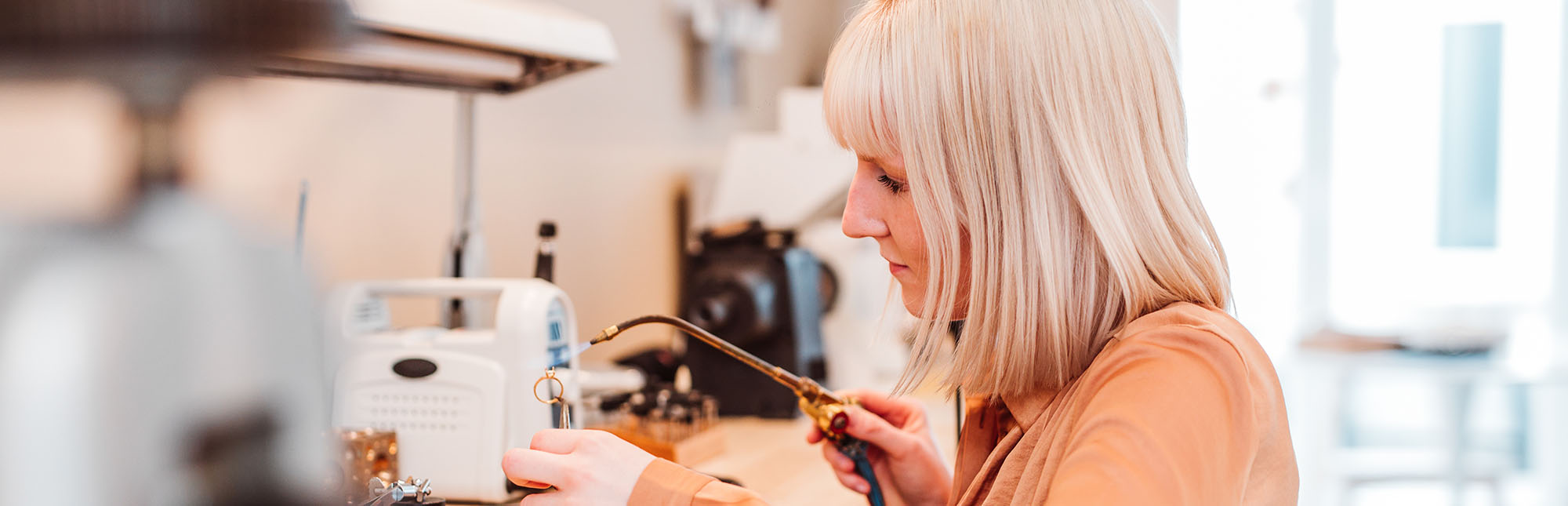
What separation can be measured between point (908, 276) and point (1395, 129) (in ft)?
9.63

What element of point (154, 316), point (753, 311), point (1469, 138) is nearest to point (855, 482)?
point (753, 311)

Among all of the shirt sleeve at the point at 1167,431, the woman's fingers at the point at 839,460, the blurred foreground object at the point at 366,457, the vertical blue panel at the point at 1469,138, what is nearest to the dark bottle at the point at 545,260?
the blurred foreground object at the point at 366,457

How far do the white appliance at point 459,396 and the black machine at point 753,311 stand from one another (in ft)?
1.92

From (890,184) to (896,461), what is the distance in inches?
12.8

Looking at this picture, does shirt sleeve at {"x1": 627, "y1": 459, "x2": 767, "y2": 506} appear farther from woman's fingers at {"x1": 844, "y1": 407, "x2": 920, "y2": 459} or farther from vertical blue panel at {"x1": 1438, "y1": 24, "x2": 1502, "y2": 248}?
vertical blue panel at {"x1": 1438, "y1": 24, "x2": 1502, "y2": 248}

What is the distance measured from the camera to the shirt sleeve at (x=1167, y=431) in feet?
1.77

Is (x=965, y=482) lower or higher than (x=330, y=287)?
lower

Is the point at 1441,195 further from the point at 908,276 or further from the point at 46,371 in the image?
the point at 46,371

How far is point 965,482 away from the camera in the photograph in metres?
0.78

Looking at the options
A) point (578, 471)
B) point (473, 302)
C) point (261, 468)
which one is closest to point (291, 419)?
point (261, 468)

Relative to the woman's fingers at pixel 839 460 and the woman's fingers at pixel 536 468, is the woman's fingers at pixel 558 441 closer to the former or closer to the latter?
the woman's fingers at pixel 536 468

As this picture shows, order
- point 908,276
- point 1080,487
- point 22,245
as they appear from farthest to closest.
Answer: point 908,276, point 1080,487, point 22,245

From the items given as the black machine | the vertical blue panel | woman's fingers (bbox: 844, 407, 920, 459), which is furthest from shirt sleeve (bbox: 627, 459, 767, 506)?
the vertical blue panel

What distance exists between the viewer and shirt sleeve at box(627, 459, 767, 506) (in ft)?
2.09
